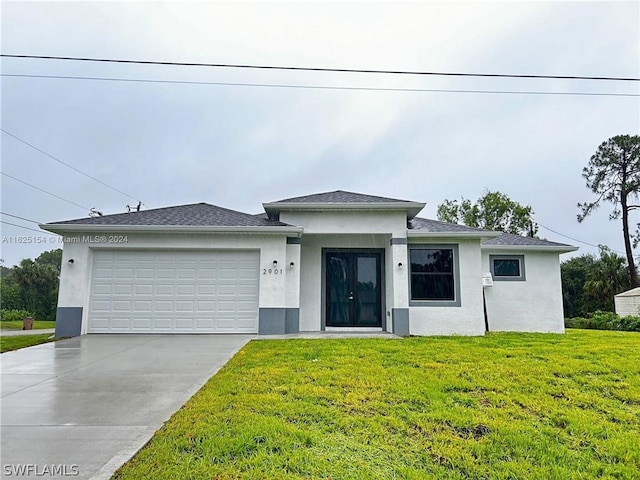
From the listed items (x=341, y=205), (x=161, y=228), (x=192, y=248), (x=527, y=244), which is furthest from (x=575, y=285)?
(x=161, y=228)

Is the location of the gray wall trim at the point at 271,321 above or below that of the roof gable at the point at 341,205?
below

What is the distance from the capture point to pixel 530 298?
44.3ft

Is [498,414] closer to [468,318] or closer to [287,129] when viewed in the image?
[468,318]

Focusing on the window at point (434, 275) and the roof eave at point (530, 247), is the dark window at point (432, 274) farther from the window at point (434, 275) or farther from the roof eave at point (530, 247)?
the roof eave at point (530, 247)

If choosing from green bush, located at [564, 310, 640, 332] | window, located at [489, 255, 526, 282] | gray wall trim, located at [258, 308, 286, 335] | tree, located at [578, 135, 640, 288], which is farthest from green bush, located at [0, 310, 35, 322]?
tree, located at [578, 135, 640, 288]

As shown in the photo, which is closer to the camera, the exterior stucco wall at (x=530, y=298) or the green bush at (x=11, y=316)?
the exterior stucco wall at (x=530, y=298)

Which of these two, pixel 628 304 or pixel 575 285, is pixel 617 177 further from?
pixel 628 304

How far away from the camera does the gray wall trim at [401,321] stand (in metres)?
11.1

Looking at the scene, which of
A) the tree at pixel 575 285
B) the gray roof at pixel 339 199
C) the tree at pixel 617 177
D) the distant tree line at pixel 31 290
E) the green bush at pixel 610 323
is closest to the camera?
the gray roof at pixel 339 199

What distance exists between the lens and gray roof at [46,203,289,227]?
36.6ft

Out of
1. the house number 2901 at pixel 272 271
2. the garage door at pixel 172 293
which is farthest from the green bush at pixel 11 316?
the house number 2901 at pixel 272 271

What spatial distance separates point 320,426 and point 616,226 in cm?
3237

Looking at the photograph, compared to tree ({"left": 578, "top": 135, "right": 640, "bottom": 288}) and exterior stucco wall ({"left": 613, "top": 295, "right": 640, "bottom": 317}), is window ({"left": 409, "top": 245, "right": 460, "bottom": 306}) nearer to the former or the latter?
exterior stucco wall ({"left": 613, "top": 295, "right": 640, "bottom": 317})

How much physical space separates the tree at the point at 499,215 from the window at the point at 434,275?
23789 mm
